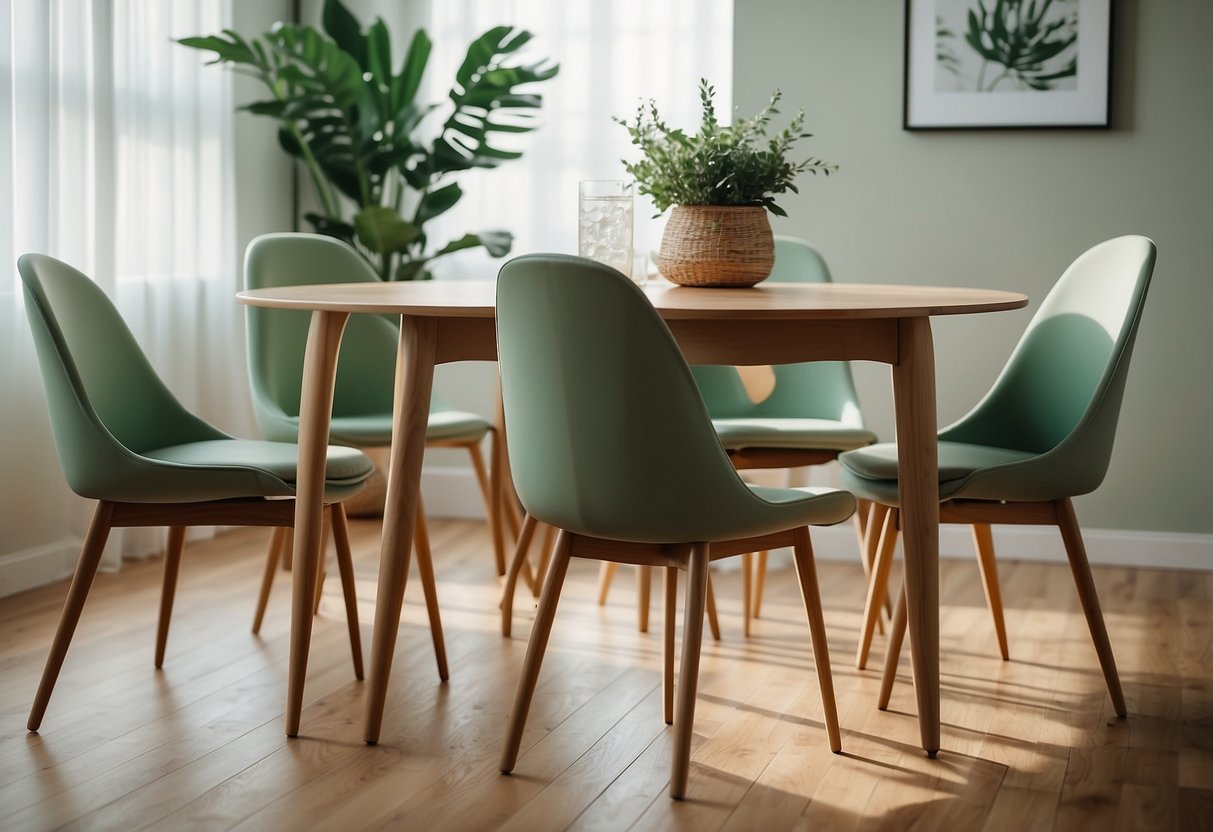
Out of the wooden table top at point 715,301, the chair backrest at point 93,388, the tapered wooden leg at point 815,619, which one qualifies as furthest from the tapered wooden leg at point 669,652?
the chair backrest at point 93,388

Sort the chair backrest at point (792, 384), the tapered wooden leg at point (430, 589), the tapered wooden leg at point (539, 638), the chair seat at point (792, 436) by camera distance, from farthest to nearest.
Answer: the chair backrest at point (792, 384), the chair seat at point (792, 436), the tapered wooden leg at point (430, 589), the tapered wooden leg at point (539, 638)

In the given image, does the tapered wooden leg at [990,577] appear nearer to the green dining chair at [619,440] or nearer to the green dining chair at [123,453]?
the green dining chair at [619,440]

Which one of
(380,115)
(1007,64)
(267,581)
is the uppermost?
(1007,64)

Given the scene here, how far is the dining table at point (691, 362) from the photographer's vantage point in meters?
2.13

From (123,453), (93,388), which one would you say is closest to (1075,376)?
(123,453)

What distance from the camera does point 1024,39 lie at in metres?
3.66

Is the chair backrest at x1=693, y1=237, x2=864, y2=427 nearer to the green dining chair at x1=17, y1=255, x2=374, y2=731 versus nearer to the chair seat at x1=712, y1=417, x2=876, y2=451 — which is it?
the chair seat at x1=712, y1=417, x2=876, y2=451

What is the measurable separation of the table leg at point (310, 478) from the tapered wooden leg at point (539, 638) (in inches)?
16.3

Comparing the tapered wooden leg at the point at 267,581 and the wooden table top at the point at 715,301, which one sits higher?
the wooden table top at the point at 715,301

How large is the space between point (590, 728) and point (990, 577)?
0.99 meters

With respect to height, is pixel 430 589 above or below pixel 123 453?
below

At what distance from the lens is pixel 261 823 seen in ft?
6.32

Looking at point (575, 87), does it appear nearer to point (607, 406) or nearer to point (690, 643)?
point (607, 406)

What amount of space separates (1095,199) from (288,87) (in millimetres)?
2384
